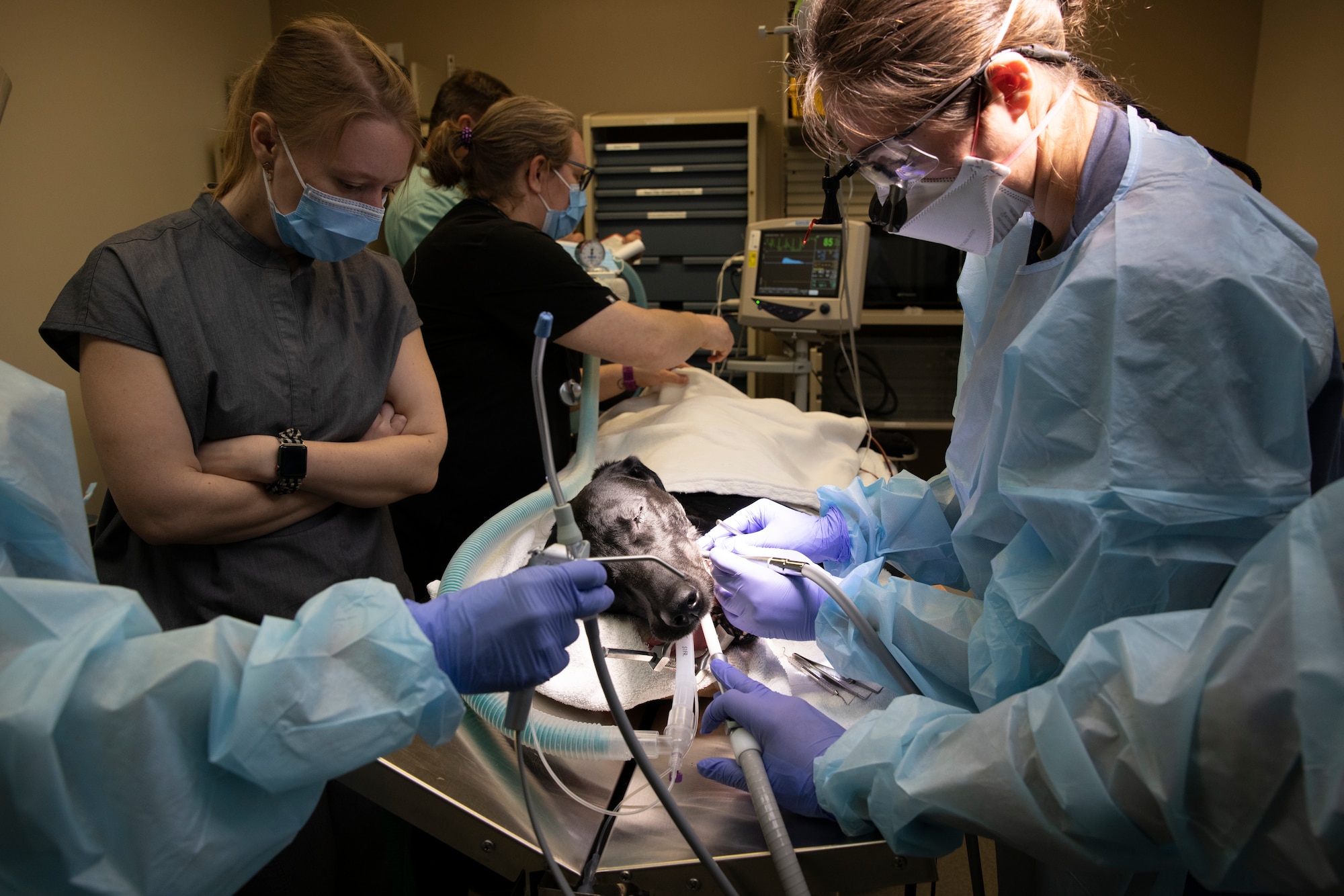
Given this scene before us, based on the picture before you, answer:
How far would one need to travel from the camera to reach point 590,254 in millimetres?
2266

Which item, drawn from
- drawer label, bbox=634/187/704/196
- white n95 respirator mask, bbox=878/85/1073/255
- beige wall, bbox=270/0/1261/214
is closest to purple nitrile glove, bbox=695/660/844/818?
white n95 respirator mask, bbox=878/85/1073/255

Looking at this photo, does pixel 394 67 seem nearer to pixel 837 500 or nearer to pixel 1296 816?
pixel 837 500

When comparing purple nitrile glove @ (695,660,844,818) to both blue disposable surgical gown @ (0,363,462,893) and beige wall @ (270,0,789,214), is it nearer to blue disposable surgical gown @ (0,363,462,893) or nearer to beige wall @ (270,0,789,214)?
blue disposable surgical gown @ (0,363,462,893)

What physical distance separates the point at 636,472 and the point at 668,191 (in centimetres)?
231

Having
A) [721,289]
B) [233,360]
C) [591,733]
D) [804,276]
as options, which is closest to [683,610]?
[591,733]

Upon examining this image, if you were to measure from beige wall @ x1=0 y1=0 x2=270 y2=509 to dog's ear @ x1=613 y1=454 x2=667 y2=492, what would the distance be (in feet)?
5.50

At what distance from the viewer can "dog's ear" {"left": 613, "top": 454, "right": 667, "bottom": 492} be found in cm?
150

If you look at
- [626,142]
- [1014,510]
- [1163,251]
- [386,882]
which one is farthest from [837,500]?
[626,142]

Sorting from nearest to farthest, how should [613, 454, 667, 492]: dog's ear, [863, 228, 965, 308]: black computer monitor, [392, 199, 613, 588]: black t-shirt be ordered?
[613, 454, 667, 492]: dog's ear
[392, 199, 613, 588]: black t-shirt
[863, 228, 965, 308]: black computer monitor

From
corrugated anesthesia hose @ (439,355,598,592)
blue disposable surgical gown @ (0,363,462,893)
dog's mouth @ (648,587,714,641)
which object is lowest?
dog's mouth @ (648,587,714,641)

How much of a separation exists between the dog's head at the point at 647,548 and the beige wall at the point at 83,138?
1.72 meters

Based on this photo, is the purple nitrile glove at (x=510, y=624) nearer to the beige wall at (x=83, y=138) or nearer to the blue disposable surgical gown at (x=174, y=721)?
the blue disposable surgical gown at (x=174, y=721)

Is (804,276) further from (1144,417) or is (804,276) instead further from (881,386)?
(1144,417)

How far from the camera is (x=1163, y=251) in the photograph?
776 mm
